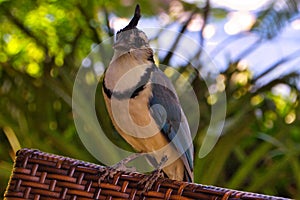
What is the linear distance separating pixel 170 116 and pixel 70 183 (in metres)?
0.44

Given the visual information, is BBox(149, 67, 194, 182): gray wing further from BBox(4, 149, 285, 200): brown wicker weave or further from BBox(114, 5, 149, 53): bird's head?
BBox(4, 149, 285, 200): brown wicker weave

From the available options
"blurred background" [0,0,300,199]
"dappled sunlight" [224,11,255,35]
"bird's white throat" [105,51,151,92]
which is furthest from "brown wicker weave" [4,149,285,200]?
"dappled sunlight" [224,11,255,35]

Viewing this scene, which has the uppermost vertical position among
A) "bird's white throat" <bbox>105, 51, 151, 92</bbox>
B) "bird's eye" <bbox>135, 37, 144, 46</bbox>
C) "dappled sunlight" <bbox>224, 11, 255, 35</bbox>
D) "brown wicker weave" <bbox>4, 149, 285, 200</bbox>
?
"dappled sunlight" <bbox>224, 11, 255, 35</bbox>

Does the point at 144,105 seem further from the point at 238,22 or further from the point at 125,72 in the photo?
the point at 238,22

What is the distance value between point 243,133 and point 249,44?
47cm

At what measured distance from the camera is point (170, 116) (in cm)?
115

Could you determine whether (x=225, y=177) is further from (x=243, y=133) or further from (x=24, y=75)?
(x=24, y=75)

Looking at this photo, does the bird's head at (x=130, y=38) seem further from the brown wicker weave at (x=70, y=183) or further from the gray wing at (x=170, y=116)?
the brown wicker weave at (x=70, y=183)

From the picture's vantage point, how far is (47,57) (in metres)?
2.31

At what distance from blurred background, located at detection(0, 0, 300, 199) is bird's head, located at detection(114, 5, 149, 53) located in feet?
2.81

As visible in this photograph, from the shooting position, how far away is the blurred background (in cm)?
203

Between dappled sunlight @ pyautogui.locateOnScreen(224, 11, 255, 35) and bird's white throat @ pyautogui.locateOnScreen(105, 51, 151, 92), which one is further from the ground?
dappled sunlight @ pyautogui.locateOnScreen(224, 11, 255, 35)

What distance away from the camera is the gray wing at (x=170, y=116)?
1.13m

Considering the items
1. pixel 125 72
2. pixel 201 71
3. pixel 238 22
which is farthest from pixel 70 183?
pixel 238 22
